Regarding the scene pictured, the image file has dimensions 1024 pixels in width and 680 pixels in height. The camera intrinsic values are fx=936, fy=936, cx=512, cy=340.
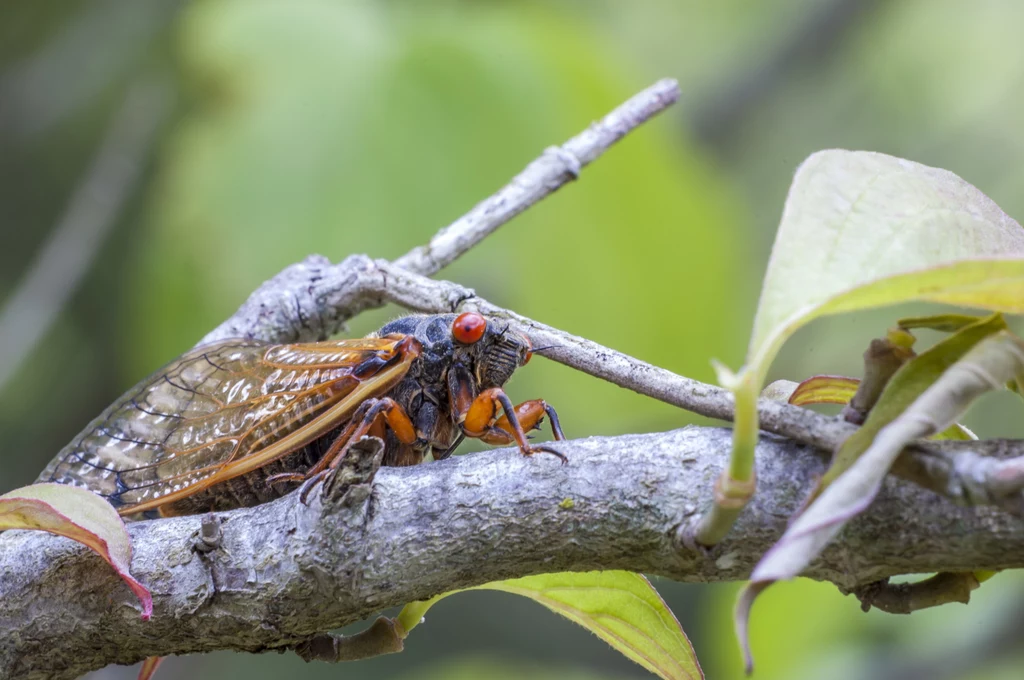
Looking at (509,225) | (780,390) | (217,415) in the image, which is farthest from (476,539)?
(509,225)

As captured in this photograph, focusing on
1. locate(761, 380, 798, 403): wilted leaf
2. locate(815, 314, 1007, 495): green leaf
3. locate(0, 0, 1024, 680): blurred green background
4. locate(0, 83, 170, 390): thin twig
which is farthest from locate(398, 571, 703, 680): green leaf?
locate(0, 83, 170, 390): thin twig

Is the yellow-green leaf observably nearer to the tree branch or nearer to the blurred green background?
the tree branch

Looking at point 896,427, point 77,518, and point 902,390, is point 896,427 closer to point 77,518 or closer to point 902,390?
point 902,390

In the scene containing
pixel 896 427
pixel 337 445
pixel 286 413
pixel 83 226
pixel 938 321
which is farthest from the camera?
pixel 83 226

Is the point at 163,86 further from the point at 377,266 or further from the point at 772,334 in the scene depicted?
the point at 772,334

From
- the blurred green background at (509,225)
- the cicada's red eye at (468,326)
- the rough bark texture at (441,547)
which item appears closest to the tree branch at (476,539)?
the rough bark texture at (441,547)

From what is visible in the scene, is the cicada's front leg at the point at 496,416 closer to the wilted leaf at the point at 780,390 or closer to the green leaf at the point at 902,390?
the wilted leaf at the point at 780,390

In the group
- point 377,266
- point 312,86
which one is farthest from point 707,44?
point 377,266
